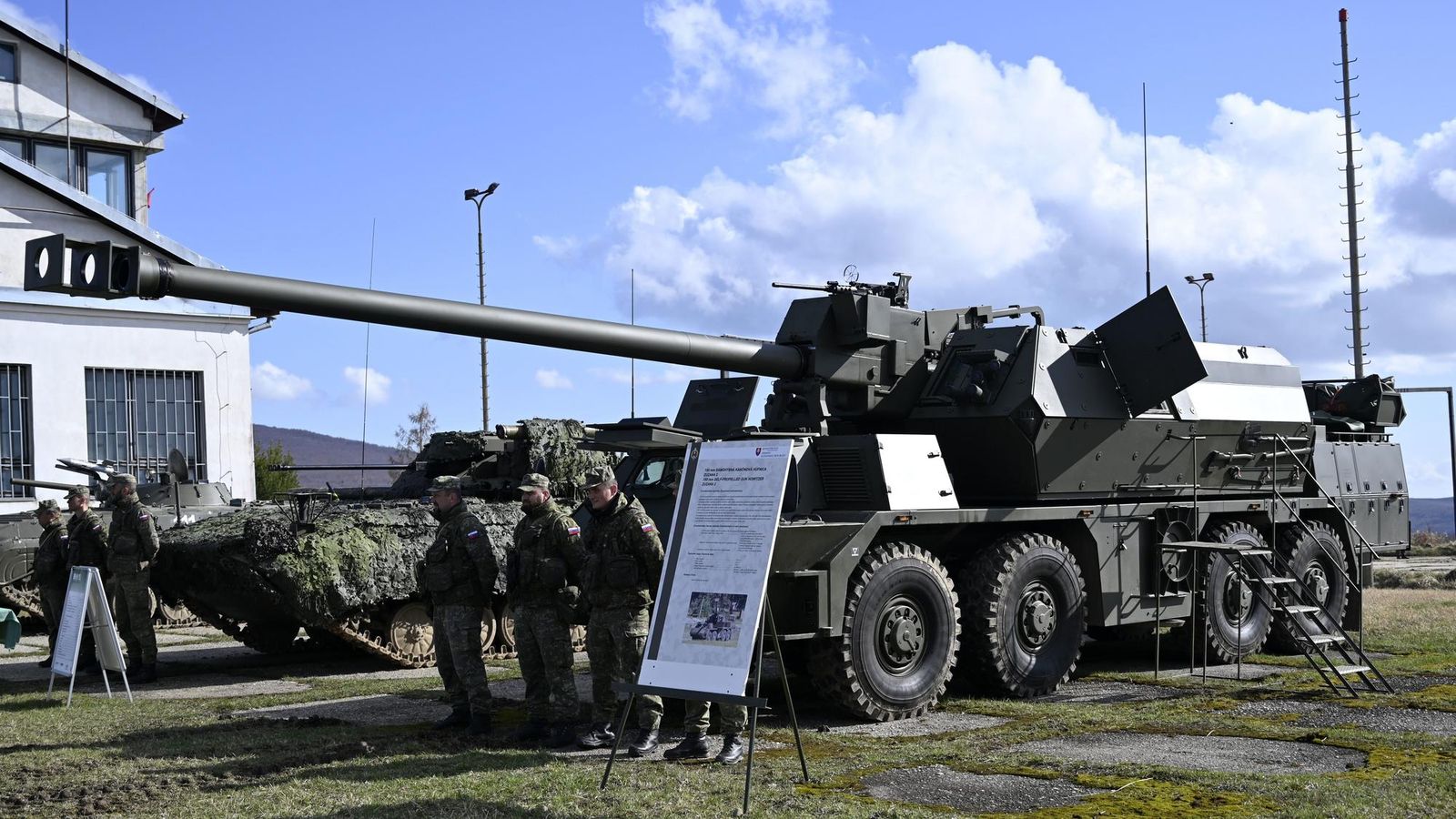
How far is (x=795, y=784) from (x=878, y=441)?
3330 millimetres

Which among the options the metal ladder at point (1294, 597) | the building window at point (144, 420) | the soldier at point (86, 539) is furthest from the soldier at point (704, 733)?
the building window at point (144, 420)

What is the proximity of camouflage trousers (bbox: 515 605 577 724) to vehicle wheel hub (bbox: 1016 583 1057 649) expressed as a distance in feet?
11.7

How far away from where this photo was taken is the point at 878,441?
34.3 ft

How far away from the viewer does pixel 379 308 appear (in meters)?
8.96

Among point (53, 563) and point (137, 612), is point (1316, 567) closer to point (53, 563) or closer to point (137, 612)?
point (137, 612)

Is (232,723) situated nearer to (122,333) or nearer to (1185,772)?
(1185,772)

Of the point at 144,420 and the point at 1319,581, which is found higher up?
the point at 144,420

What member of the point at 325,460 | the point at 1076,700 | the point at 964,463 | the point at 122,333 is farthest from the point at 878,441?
the point at 325,460

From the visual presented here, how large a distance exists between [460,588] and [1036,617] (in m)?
4.31

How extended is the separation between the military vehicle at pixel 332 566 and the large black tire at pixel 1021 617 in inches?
170

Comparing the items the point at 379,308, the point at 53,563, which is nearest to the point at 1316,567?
the point at 379,308

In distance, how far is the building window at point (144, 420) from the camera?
24469 millimetres

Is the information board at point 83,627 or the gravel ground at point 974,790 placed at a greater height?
the information board at point 83,627

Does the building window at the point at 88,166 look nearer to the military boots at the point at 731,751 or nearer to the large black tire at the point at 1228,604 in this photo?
the large black tire at the point at 1228,604
